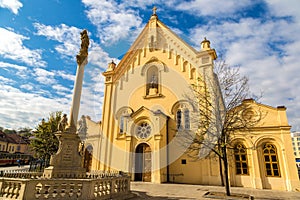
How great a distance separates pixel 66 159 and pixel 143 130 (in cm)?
876

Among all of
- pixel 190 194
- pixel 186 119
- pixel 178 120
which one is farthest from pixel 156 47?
pixel 190 194

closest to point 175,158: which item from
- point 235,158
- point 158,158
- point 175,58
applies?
point 158,158

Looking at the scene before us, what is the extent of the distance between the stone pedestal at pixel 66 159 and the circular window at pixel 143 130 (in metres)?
7.85

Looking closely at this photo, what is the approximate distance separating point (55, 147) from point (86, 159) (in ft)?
19.5

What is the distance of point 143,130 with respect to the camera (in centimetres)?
1830

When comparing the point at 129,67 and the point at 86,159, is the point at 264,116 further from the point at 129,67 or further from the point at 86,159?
the point at 86,159

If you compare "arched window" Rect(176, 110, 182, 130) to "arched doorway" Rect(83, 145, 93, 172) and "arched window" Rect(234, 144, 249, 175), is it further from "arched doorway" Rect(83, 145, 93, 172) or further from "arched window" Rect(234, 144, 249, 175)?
"arched doorway" Rect(83, 145, 93, 172)

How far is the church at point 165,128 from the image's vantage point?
1448 cm

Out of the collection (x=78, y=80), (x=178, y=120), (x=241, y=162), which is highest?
(x=78, y=80)

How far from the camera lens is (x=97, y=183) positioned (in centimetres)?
807

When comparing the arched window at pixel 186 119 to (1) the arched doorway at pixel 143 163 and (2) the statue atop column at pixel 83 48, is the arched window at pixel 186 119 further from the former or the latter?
(2) the statue atop column at pixel 83 48

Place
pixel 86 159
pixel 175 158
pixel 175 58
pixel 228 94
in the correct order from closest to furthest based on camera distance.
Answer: pixel 228 94 < pixel 175 158 < pixel 175 58 < pixel 86 159

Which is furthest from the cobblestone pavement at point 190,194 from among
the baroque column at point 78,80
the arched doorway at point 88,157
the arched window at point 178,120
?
the arched doorway at point 88,157

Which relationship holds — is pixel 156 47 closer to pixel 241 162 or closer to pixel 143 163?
pixel 143 163
